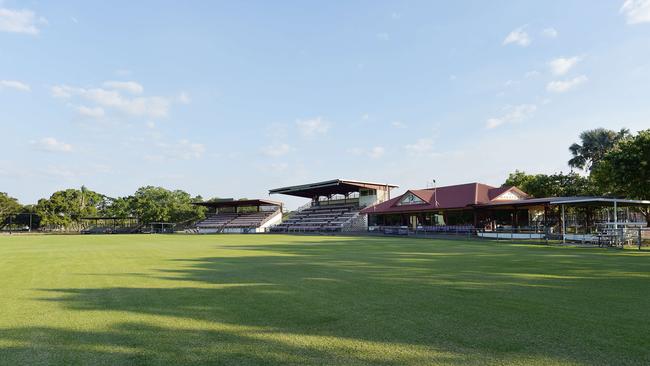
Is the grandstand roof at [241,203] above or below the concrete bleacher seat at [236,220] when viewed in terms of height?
above

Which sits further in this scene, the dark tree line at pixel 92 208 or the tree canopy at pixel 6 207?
the tree canopy at pixel 6 207

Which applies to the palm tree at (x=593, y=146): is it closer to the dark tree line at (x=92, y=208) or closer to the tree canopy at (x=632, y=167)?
the tree canopy at (x=632, y=167)

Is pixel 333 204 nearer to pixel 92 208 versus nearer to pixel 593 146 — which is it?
pixel 593 146

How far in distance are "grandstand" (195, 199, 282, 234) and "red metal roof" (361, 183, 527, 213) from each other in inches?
927

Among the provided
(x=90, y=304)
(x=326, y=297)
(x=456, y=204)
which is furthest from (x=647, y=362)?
(x=456, y=204)

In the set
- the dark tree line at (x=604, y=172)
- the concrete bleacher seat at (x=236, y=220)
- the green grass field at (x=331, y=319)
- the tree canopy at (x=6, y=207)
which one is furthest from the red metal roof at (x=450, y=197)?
the tree canopy at (x=6, y=207)

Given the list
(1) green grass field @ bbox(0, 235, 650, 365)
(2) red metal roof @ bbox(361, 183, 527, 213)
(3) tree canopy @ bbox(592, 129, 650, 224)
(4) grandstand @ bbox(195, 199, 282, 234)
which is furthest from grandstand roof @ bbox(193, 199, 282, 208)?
(1) green grass field @ bbox(0, 235, 650, 365)

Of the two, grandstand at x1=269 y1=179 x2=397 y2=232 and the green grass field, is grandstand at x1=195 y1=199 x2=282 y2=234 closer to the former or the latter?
grandstand at x1=269 y1=179 x2=397 y2=232

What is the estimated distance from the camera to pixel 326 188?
211ft

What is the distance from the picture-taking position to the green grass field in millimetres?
4254

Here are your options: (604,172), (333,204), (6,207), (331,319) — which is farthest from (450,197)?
(6,207)

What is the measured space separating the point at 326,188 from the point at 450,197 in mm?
24468

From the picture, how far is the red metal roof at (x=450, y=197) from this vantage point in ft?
133

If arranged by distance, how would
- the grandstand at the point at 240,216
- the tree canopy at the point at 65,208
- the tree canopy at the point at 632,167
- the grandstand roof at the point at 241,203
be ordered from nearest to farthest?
the tree canopy at the point at 632,167 → the grandstand at the point at 240,216 → the grandstand roof at the point at 241,203 → the tree canopy at the point at 65,208
